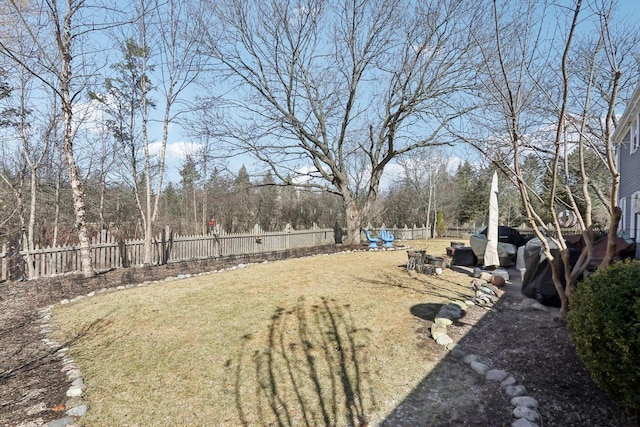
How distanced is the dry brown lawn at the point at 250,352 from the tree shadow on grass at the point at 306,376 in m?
0.01

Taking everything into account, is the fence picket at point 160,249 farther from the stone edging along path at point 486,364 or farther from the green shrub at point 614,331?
the green shrub at point 614,331

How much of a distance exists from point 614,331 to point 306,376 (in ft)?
7.28

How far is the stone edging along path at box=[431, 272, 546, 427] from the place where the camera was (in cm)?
247

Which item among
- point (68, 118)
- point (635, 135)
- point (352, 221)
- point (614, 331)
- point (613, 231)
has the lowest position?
point (614, 331)

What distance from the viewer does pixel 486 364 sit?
130 inches

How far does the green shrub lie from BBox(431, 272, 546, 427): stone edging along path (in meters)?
0.50

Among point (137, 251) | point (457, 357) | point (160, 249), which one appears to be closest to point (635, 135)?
point (457, 357)

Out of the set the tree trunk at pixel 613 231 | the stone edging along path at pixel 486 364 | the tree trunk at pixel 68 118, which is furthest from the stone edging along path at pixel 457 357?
the tree trunk at pixel 68 118

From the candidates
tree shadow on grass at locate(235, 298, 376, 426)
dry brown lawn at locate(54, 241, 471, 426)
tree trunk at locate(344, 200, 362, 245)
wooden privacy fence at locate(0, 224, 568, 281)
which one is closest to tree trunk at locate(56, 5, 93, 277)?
wooden privacy fence at locate(0, 224, 568, 281)

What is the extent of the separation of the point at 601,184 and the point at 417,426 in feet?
58.1

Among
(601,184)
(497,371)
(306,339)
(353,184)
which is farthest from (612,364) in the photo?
(353,184)

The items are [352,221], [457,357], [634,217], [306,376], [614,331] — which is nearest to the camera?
[614,331]

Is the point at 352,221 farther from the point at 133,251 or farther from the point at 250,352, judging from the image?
the point at 250,352

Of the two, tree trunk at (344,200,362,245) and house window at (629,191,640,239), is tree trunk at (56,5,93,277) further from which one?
house window at (629,191,640,239)
